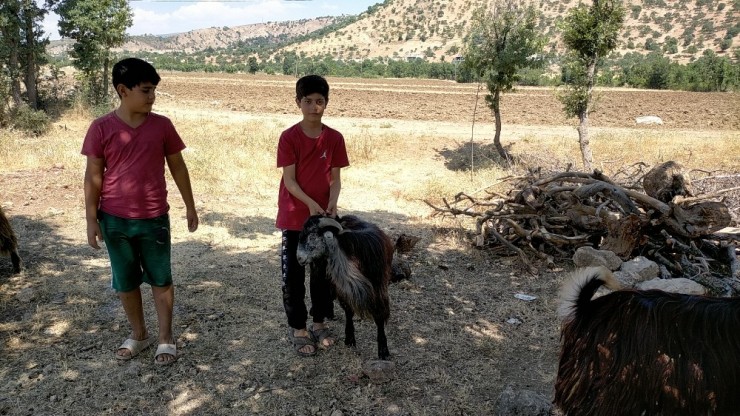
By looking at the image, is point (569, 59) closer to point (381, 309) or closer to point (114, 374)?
point (381, 309)

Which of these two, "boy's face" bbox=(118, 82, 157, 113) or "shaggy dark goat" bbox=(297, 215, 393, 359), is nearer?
"boy's face" bbox=(118, 82, 157, 113)

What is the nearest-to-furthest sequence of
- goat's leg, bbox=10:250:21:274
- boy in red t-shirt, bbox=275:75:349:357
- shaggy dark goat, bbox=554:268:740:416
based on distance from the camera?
1. shaggy dark goat, bbox=554:268:740:416
2. boy in red t-shirt, bbox=275:75:349:357
3. goat's leg, bbox=10:250:21:274

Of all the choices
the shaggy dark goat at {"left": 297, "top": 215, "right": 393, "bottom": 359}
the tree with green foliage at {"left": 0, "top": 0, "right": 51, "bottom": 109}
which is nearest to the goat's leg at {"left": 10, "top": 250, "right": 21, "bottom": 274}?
the shaggy dark goat at {"left": 297, "top": 215, "right": 393, "bottom": 359}

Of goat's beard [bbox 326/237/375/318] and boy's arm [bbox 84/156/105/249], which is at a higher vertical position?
Answer: boy's arm [bbox 84/156/105/249]

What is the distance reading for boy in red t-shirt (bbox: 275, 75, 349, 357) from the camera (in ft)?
11.0

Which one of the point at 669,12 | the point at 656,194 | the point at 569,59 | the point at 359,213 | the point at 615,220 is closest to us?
the point at 615,220

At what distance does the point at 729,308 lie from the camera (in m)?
1.89

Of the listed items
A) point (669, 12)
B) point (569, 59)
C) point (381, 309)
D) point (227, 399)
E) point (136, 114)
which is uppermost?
point (669, 12)

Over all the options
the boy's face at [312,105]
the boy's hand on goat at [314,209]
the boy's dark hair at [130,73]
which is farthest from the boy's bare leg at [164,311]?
the boy's face at [312,105]

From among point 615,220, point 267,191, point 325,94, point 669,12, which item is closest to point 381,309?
point 325,94

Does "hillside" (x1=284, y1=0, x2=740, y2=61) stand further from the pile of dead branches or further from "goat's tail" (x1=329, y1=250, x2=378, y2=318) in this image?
"goat's tail" (x1=329, y1=250, x2=378, y2=318)

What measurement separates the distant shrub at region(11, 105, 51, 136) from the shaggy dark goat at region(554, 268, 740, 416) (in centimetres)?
1648

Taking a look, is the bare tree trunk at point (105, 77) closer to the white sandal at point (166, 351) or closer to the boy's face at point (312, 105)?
the white sandal at point (166, 351)

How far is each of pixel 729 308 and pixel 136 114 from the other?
11.3ft
